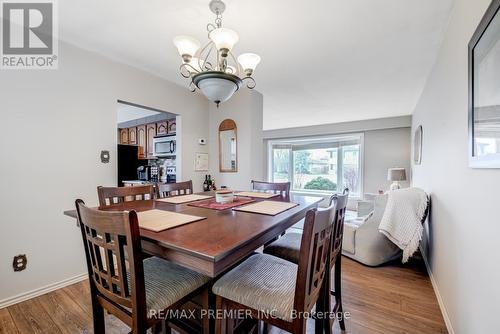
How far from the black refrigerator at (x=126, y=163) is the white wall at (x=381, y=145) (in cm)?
456

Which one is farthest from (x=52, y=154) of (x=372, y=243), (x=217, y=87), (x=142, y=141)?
(x=372, y=243)

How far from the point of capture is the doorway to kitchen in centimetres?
323

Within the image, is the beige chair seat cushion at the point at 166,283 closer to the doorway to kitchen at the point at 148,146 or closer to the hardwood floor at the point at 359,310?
the hardwood floor at the point at 359,310

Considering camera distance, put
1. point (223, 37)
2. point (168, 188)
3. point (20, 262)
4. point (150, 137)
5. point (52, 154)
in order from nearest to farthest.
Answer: point (223, 37) < point (20, 262) < point (52, 154) < point (168, 188) < point (150, 137)

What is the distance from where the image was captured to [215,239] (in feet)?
2.98

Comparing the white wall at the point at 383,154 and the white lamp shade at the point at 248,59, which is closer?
the white lamp shade at the point at 248,59

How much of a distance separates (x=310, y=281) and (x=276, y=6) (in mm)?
1794

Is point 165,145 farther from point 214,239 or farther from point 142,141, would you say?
point 214,239

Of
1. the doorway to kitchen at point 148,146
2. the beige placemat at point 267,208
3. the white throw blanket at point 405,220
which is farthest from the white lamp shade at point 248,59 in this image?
the white throw blanket at point 405,220

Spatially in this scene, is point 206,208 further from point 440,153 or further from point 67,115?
point 440,153

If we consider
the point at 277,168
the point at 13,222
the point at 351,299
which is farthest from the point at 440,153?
the point at 277,168

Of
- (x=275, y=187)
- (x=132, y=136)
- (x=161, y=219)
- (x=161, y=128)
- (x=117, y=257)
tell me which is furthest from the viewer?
(x=132, y=136)

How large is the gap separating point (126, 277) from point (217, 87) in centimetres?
119

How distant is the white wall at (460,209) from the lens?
99cm
